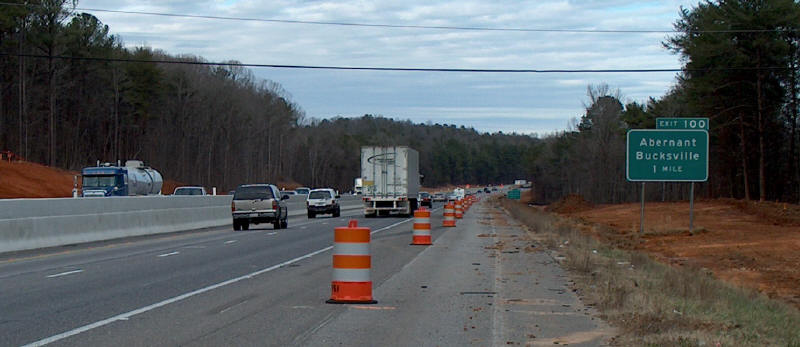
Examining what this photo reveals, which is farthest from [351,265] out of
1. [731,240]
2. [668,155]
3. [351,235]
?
[668,155]

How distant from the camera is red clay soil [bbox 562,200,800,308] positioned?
20.1 meters

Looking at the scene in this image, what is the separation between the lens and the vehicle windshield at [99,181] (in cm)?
4419

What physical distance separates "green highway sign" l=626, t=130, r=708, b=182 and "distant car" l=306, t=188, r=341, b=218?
75.8 ft

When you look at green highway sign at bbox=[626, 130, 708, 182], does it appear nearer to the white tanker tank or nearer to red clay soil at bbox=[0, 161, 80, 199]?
the white tanker tank

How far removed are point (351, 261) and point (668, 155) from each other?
2246cm

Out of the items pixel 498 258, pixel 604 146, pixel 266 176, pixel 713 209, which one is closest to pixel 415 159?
pixel 713 209

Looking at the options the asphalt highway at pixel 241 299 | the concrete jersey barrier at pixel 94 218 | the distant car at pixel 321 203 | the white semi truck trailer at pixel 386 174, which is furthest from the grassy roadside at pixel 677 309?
the distant car at pixel 321 203

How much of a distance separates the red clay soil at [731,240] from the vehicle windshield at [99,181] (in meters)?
22.8

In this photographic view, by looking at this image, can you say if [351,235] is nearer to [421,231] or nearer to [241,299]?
[241,299]

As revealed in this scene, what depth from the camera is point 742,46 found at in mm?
50312

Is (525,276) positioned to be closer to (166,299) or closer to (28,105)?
(166,299)

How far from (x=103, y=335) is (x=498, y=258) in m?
13.2

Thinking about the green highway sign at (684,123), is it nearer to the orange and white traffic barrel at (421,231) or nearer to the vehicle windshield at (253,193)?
the orange and white traffic barrel at (421,231)

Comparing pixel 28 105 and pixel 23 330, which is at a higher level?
pixel 28 105
